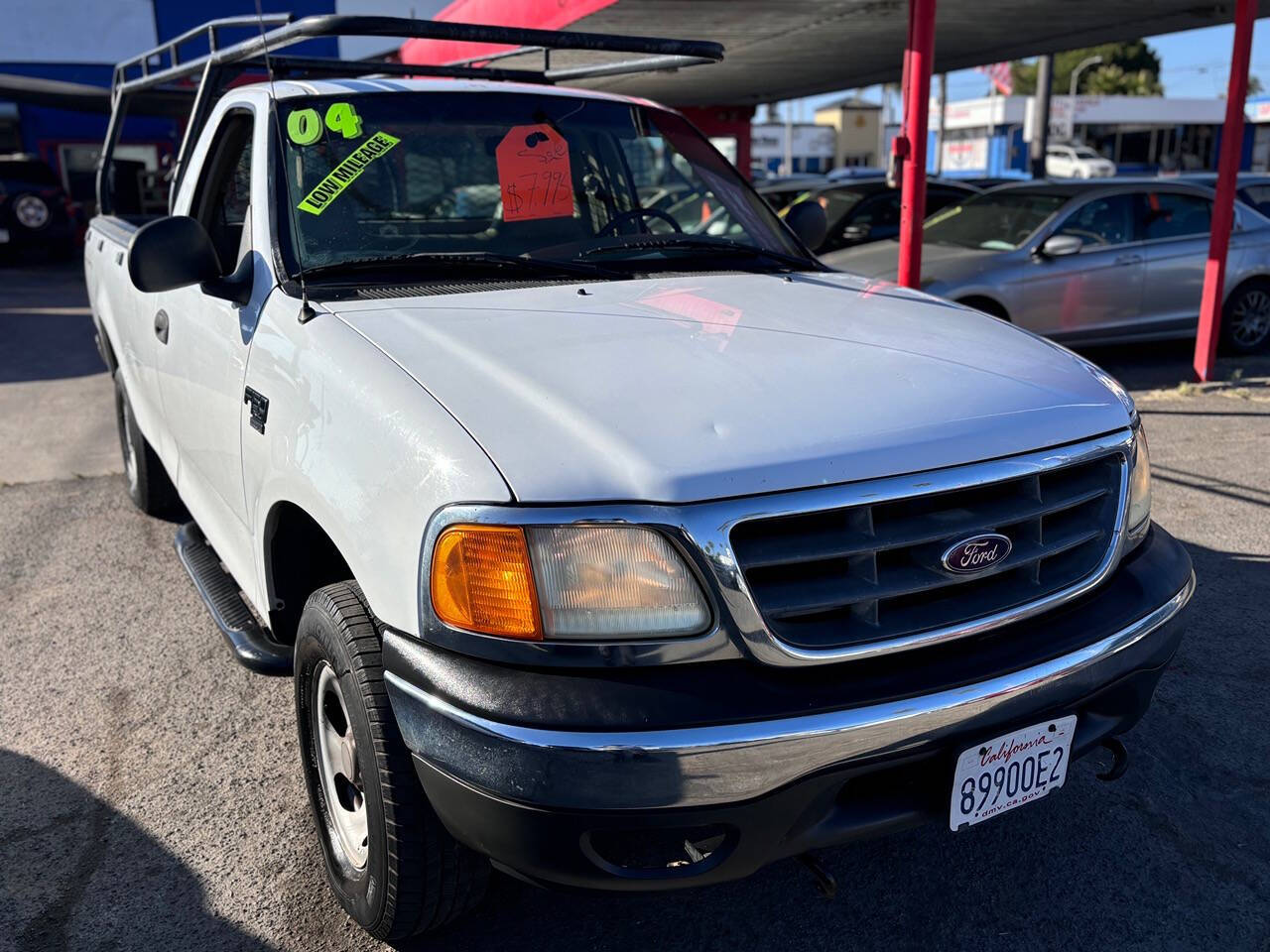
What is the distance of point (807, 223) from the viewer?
4176mm

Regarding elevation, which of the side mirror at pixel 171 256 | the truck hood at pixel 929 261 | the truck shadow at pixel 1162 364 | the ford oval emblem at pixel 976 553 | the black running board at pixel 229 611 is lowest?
the truck shadow at pixel 1162 364

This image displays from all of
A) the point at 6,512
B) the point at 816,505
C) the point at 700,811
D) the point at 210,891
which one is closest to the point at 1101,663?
the point at 816,505

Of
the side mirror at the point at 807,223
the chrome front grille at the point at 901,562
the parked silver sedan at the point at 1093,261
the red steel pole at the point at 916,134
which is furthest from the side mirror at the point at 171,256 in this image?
the parked silver sedan at the point at 1093,261

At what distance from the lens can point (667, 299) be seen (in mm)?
2877

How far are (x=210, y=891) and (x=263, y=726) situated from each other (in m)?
0.82

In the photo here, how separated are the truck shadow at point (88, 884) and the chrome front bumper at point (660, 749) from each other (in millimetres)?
949

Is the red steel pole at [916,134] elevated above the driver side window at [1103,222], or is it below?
above

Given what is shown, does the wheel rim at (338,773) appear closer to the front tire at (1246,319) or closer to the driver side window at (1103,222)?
the driver side window at (1103,222)

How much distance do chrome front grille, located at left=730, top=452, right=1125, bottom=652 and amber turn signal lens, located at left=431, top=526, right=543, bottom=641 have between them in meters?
0.39

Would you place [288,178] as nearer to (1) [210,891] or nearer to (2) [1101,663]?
(1) [210,891]

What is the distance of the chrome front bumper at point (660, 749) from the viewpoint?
1860mm

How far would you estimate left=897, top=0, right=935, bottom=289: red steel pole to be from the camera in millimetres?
7160

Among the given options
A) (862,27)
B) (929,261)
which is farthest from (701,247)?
(862,27)

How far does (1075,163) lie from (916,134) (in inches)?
1574
